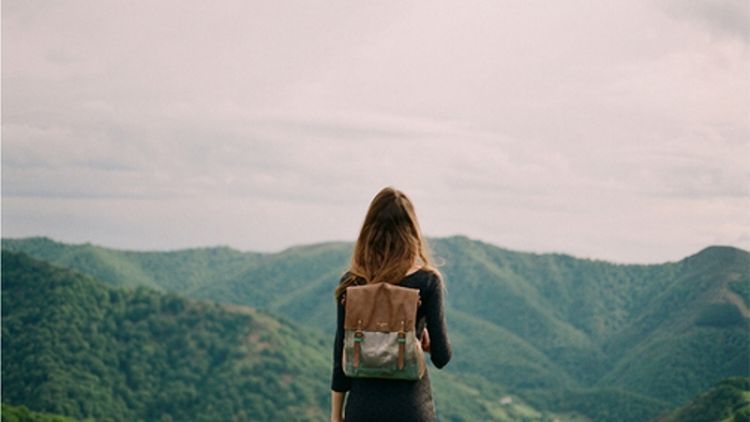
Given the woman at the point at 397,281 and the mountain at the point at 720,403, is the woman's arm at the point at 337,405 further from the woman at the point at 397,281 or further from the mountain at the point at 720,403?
the mountain at the point at 720,403

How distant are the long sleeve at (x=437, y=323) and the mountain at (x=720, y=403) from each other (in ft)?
243

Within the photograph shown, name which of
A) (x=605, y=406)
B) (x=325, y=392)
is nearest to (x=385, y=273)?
(x=325, y=392)

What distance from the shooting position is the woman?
412cm

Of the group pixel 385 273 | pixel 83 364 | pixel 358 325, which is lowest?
pixel 83 364

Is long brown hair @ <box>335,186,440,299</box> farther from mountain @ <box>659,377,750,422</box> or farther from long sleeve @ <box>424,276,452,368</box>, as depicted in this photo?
mountain @ <box>659,377,750,422</box>

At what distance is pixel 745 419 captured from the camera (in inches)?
2420

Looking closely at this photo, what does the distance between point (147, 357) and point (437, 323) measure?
119754 millimetres

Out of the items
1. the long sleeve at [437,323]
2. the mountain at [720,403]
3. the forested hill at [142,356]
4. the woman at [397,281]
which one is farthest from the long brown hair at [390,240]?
the forested hill at [142,356]

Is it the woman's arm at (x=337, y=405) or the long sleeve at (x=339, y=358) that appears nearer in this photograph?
the long sleeve at (x=339, y=358)

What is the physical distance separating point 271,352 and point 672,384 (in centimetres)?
6678

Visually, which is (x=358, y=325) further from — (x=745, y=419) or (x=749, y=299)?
(x=749, y=299)

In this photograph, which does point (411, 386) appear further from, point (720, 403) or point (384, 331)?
point (720, 403)

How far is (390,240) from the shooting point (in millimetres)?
4148

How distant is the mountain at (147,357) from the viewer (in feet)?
352
